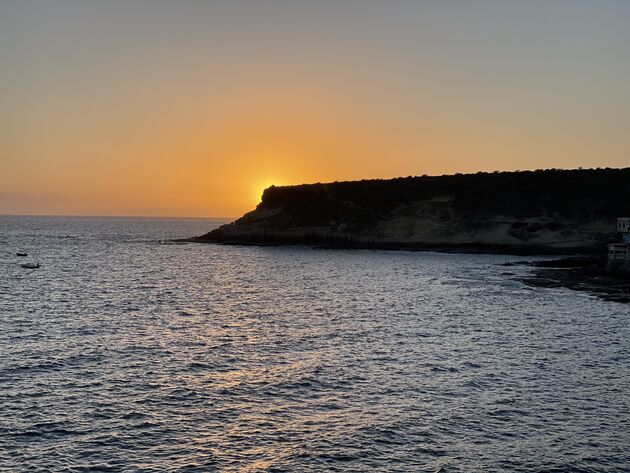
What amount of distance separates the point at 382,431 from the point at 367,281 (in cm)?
4881

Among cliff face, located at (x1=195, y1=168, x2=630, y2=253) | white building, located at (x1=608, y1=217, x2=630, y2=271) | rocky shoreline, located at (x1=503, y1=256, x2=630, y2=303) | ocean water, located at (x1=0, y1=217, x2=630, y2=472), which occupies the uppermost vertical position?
cliff face, located at (x1=195, y1=168, x2=630, y2=253)

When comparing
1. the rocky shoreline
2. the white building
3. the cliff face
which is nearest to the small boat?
the rocky shoreline

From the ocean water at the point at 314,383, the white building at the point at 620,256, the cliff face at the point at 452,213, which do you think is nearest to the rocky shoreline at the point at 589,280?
the white building at the point at 620,256

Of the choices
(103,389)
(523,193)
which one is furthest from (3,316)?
(523,193)

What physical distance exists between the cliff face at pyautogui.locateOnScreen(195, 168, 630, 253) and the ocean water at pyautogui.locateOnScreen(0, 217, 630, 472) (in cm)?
5770

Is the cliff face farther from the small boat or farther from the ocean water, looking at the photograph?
the small boat

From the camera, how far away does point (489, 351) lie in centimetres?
3238

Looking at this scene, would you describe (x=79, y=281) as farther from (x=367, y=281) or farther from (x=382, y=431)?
(x=382, y=431)

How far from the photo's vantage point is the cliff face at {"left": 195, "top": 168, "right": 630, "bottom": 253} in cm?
10912

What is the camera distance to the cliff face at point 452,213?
109125 mm

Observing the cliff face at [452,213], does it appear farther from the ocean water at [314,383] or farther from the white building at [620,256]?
the ocean water at [314,383]

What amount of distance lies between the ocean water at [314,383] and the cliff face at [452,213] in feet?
189

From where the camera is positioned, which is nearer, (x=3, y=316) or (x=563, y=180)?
(x=3, y=316)

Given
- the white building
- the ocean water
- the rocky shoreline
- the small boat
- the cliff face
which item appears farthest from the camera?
the cliff face
